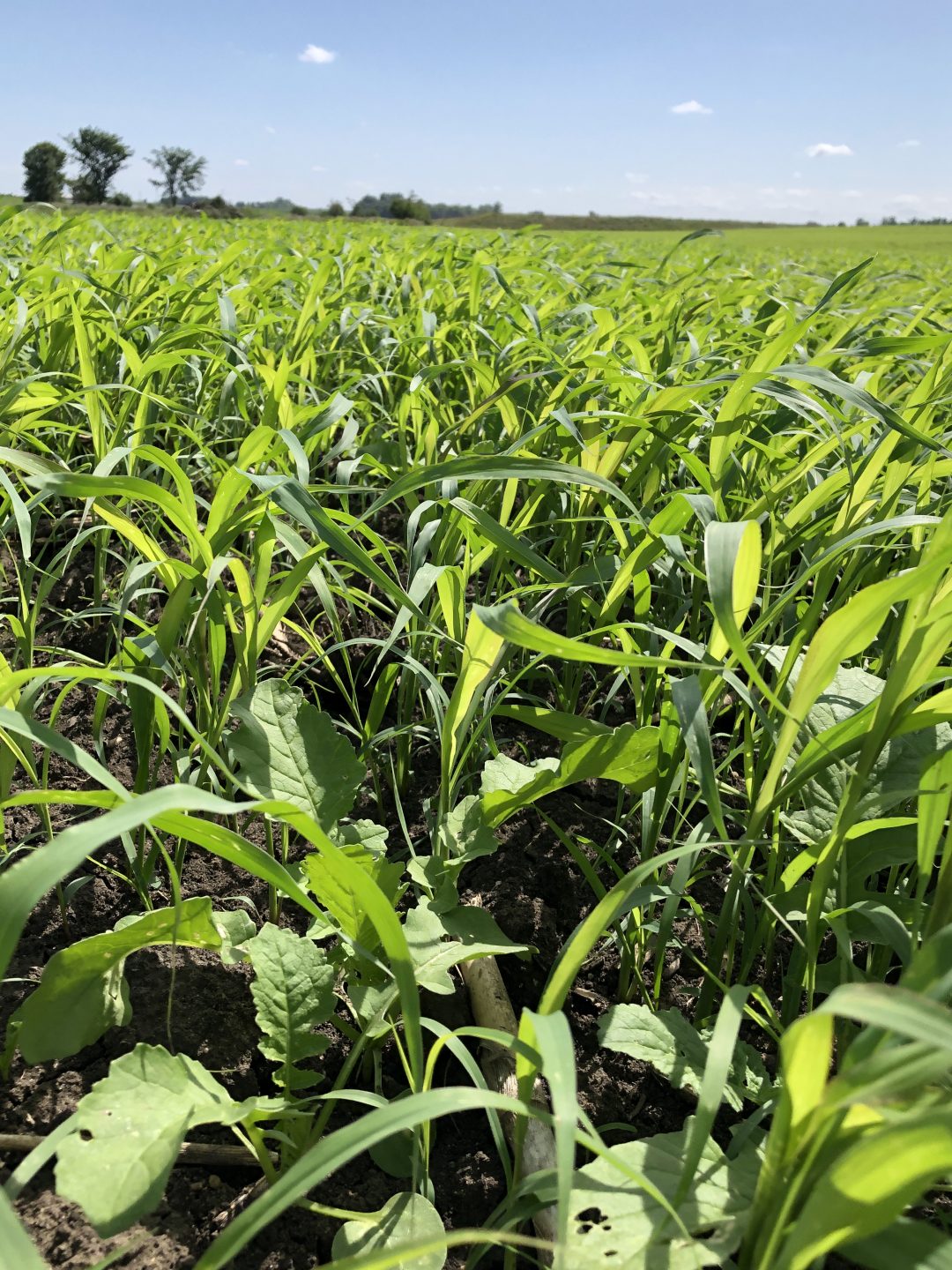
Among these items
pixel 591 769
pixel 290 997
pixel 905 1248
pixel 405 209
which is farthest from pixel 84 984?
pixel 405 209

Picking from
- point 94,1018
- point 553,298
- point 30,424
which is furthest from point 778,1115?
point 553,298

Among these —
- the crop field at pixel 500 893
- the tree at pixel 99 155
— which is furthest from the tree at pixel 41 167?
the crop field at pixel 500 893

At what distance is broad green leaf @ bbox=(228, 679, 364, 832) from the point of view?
79cm

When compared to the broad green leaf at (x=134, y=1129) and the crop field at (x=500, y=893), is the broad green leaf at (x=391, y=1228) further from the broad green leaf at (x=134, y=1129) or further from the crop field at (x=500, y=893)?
the broad green leaf at (x=134, y=1129)

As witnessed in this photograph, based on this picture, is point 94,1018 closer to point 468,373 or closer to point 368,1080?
point 368,1080

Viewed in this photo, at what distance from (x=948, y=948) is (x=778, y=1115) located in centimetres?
12

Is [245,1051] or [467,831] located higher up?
[467,831]

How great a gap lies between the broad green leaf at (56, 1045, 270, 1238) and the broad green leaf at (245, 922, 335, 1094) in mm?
69

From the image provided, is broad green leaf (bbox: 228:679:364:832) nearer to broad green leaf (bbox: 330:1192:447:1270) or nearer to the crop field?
the crop field

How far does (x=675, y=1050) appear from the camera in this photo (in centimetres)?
68

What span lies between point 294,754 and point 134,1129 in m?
0.34

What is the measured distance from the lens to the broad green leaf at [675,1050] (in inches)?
26.0

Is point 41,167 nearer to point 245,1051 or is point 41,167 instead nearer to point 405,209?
point 405,209

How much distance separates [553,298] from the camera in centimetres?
244
